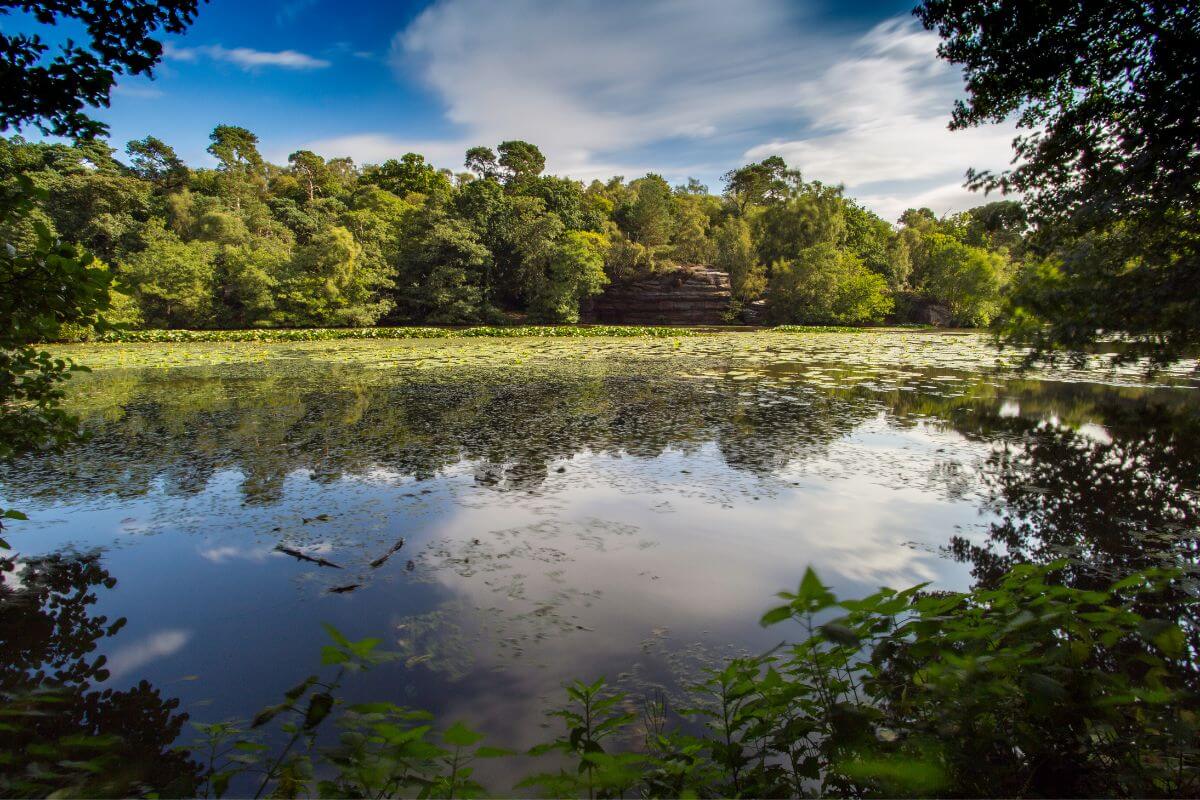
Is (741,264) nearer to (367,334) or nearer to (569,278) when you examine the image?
(569,278)

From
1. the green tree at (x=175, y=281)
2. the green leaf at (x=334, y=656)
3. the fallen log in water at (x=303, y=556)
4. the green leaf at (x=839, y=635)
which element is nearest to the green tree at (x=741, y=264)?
the green tree at (x=175, y=281)

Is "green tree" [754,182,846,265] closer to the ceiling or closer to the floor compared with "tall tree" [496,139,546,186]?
closer to the floor

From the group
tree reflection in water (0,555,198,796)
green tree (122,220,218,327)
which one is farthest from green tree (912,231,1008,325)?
green tree (122,220,218,327)

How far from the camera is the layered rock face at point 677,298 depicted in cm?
4247

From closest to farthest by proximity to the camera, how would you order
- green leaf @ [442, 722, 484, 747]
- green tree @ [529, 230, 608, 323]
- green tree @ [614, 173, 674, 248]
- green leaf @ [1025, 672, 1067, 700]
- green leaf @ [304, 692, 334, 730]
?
green leaf @ [442, 722, 484, 747]
green leaf @ [1025, 672, 1067, 700]
green leaf @ [304, 692, 334, 730]
green tree @ [529, 230, 608, 323]
green tree @ [614, 173, 674, 248]

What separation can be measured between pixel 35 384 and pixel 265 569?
200 cm

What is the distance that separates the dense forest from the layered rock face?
1.52 m

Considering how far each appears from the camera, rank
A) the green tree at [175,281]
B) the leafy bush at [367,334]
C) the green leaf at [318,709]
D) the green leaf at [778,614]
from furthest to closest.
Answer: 1. the green tree at [175,281]
2. the leafy bush at [367,334]
3. the green leaf at [318,709]
4. the green leaf at [778,614]

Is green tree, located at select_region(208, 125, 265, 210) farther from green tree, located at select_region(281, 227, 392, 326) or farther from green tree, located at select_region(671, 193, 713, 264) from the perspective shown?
green tree, located at select_region(671, 193, 713, 264)

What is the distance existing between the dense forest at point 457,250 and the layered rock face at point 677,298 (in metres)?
1.52

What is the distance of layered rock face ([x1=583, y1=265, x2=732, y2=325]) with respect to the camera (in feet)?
139

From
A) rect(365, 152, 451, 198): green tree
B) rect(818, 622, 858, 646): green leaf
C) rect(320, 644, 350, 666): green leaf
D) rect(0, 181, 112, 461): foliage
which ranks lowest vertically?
rect(320, 644, 350, 666): green leaf

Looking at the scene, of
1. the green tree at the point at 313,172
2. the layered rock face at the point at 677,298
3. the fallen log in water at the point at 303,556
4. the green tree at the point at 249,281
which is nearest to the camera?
the fallen log in water at the point at 303,556

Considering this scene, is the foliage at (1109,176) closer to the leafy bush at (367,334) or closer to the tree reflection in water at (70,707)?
the tree reflection in water at (70,707)
